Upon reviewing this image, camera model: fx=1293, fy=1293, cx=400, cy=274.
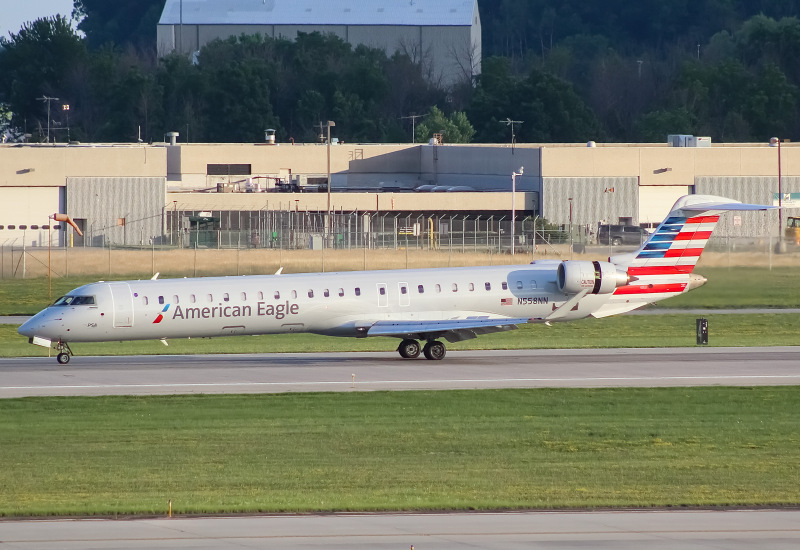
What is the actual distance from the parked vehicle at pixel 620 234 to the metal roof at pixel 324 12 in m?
90.3

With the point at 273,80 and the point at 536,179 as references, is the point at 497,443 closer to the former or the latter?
the point at 536,179

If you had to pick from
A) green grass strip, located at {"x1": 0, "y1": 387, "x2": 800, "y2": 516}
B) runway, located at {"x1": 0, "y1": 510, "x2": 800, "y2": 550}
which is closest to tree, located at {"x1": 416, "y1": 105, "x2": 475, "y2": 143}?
green grass strip, located at {"x1": 0, "y1": 387, "x2": 800, "y2": 516}

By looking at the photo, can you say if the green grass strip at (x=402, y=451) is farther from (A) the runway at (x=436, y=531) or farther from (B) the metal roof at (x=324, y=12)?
(B) the metal roof at (x=324, y=12)

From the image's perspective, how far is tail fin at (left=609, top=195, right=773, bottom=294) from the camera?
38.9 meters

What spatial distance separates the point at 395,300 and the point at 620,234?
50190 mm

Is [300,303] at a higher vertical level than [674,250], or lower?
lower

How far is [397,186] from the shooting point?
10788 cm

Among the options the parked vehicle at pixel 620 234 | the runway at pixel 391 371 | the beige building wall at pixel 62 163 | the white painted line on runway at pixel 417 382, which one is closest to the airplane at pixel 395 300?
the runway at pixel 391 371

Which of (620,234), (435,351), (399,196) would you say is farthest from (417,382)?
(399,196)

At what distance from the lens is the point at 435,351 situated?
38.3 metres

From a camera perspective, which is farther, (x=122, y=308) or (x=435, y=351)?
(x=435, y=351)

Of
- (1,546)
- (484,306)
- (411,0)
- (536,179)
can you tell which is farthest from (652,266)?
(411,0)

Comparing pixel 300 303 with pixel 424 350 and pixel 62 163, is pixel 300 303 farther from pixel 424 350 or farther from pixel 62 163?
pixel 62 163

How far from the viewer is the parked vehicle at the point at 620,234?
81850mm
